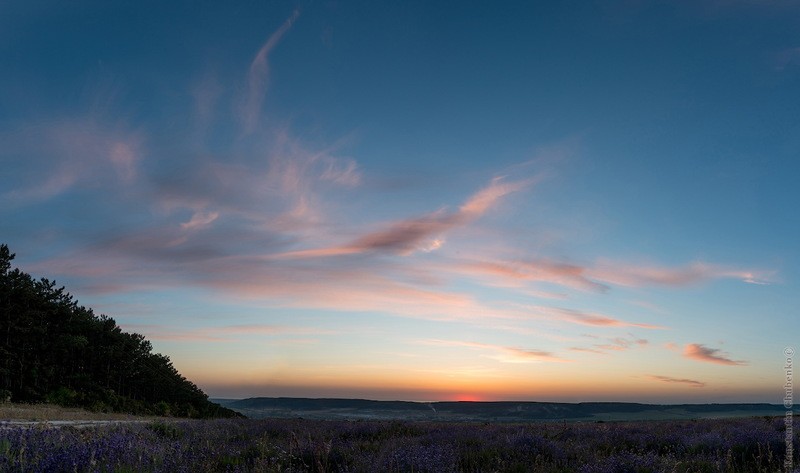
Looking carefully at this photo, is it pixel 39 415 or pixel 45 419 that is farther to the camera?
pixel 39 415

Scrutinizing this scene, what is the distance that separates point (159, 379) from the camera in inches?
2872

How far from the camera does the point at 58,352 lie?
50750mm

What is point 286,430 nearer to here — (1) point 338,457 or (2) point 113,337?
(1) point 338,457

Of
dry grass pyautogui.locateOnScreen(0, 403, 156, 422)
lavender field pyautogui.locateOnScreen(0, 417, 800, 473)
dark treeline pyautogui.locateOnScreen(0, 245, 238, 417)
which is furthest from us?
dark treeline pyautogui.locateOnScreen(0, 245, 238, 417)

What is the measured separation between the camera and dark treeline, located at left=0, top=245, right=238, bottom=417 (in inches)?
1682

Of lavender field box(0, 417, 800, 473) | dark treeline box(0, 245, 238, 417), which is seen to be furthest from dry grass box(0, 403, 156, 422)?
dark treeline box(0, 245, 238, 417)

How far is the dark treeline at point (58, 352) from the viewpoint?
42719mm

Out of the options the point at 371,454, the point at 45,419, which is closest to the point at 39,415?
the point at 45,419

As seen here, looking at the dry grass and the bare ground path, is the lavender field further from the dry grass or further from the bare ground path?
the dry grass

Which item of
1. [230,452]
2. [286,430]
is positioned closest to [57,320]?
[286,430]

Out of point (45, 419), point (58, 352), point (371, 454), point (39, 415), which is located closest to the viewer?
point (371, 454)

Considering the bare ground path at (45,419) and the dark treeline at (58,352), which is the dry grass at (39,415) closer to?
the bare ground path at (45,419)

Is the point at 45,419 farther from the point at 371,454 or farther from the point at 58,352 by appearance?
the point at 58,352

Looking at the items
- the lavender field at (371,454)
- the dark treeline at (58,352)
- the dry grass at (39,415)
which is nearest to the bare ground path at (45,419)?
the dry grass at (39,415)
